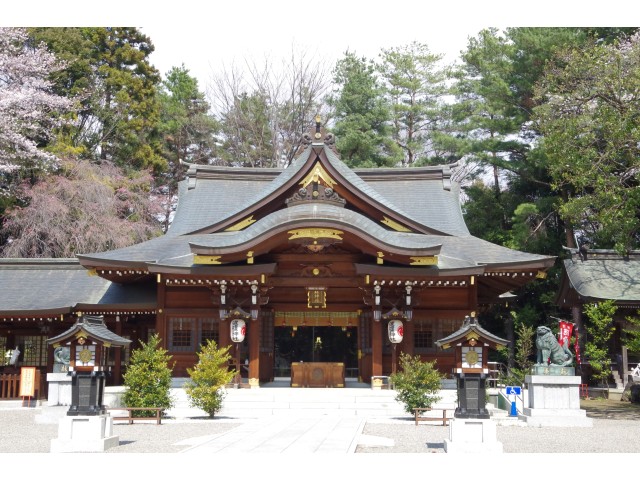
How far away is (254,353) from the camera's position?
2152cm

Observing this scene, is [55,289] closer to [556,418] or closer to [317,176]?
[317,176]

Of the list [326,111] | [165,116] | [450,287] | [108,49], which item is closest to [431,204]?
[450,287]

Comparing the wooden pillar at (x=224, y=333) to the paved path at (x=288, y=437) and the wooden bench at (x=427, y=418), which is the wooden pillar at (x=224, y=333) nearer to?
the paved path at (x=288, y=437)

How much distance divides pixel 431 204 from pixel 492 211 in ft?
31.3

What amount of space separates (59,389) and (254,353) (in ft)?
19.4

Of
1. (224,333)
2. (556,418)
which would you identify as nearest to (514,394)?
(556,418)

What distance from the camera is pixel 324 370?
2205 centimetres

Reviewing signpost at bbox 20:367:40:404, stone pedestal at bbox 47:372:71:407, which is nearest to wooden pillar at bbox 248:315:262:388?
stone pedestal at bbox 47:372:71:407

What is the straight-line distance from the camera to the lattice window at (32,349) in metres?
23.7

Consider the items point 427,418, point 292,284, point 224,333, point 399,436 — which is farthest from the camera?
point 292,284

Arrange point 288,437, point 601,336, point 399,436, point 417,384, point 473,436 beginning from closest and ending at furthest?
point 473,436, point 288,437, point 399,436, point 417,384, point 601,336

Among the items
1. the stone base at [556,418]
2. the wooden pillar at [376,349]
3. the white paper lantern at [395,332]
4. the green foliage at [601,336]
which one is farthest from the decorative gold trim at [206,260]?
the green foliage at [601,336]

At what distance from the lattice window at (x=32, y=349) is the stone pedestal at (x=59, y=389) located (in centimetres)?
676

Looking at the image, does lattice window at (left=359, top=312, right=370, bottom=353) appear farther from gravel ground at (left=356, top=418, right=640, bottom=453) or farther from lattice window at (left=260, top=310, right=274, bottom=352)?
gravel ground at (left=356, top=418, right=640, bottom=453)
